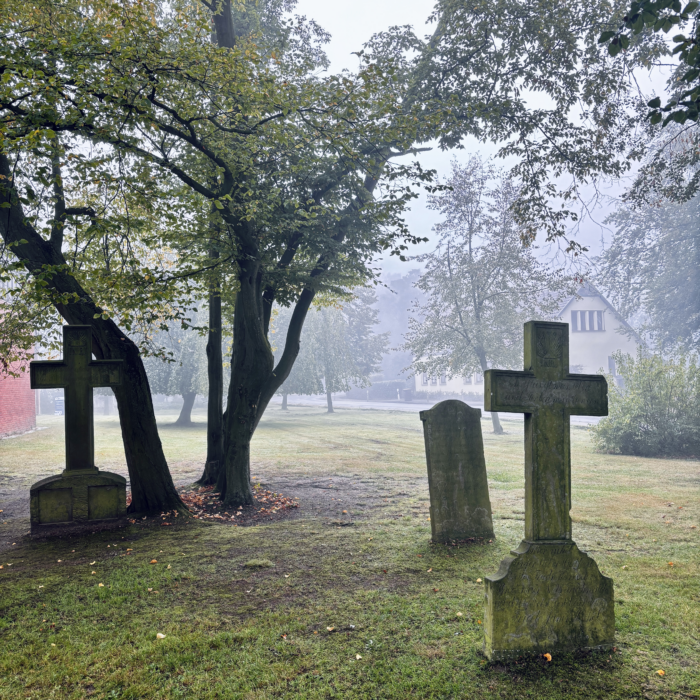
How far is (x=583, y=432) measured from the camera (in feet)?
75.9

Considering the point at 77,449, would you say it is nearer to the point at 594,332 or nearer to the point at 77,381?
the point at 77,381

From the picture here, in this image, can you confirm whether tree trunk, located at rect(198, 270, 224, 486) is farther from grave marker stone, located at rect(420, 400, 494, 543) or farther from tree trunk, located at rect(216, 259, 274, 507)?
grave marker stone, located at rect(420, 400, 494, 543)

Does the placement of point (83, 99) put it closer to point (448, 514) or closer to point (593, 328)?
point (448, 514)

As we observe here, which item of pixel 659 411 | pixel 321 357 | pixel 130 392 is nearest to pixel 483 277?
pixel 659 411

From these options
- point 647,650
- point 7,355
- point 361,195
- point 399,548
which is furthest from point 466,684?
point 7,355

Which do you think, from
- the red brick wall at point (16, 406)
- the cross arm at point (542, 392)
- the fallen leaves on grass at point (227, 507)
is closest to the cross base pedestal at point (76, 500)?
the fallen leaves on grass at point (227, 507)

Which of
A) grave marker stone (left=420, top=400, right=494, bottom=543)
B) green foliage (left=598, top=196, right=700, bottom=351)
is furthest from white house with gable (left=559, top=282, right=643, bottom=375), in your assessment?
grave marker stone (left=420, top=400, right=494, bottom=543)

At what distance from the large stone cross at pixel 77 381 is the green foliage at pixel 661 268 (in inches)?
1378

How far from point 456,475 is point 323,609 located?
277 cm

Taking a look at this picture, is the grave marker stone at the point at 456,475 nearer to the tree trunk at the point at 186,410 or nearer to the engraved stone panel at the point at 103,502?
the engraved stone panel at the point at 103,502

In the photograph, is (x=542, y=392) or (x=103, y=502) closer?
(x=542, y=392)

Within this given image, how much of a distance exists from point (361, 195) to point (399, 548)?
6204mm

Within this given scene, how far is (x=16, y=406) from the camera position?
23.8 m

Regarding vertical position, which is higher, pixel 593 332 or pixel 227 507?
pixel 593 332
